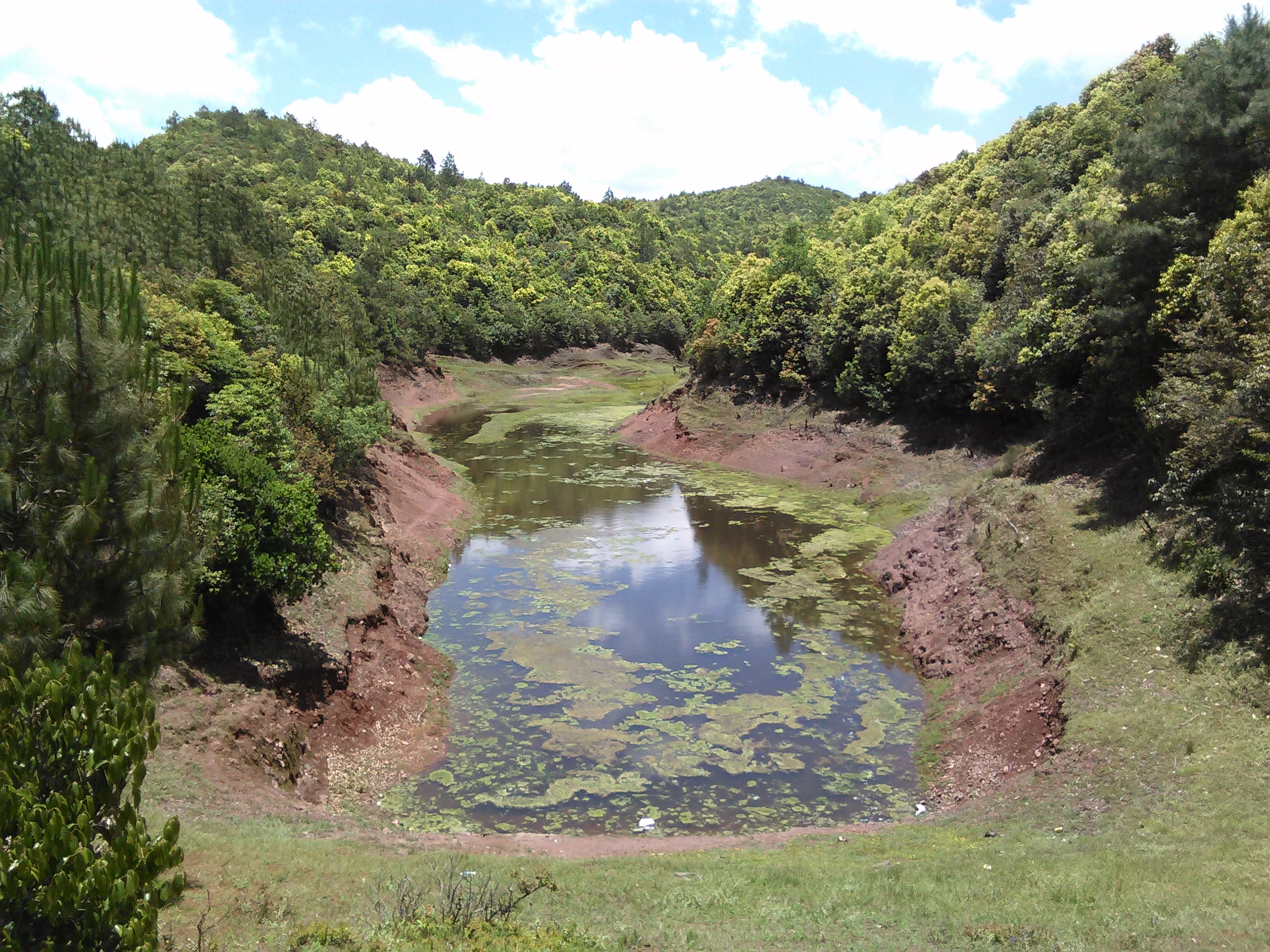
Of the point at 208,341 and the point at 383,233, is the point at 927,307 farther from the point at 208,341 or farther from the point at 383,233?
the point at 383,233

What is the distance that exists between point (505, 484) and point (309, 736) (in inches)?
1284

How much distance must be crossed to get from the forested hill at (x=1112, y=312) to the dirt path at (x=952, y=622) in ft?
11.8

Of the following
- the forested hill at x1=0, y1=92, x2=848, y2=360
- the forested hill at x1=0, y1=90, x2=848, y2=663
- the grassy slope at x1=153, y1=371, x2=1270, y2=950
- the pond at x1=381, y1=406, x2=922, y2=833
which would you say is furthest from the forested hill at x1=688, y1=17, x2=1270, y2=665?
the forested hill at x1=0, y1=92, x2=848, y2=360

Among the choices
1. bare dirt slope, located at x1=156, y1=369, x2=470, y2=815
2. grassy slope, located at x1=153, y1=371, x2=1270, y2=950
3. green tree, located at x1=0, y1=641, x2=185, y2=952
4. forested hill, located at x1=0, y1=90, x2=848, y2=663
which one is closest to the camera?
green tree, located at x1=0, y1=641, x2=185, y2=952

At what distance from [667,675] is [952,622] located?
32.0ft

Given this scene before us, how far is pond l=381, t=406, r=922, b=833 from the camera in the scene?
2016 centimetres

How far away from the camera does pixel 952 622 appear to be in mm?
28984

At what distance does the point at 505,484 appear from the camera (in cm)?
5334

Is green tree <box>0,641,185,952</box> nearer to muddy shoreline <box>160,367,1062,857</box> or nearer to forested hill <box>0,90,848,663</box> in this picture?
forested hill <box>0,90,848,663</box>

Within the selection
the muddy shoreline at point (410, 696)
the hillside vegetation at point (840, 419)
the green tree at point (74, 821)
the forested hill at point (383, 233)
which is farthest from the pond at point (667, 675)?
the forested hill at point (383, 233)

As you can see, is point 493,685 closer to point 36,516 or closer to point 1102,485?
point 36,516

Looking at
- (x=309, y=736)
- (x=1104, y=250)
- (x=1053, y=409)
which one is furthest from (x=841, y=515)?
(x=309, y=736)

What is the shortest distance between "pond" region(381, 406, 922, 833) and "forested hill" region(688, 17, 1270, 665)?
9060 mm

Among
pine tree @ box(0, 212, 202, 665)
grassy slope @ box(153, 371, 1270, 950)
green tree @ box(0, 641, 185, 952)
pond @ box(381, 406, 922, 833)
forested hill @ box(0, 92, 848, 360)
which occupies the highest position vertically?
forested hill @ box(0, 92, 848, 360)
